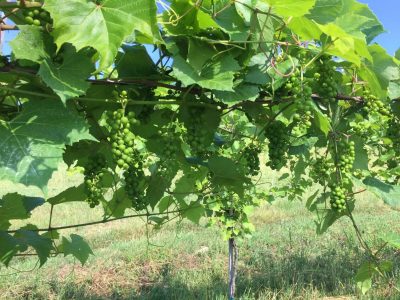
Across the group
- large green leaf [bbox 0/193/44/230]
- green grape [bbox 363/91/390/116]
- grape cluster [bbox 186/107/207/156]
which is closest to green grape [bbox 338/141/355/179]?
green grape [bbox 363/91/390/116]

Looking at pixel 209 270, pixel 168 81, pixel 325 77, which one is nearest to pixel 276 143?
pixel 325 77

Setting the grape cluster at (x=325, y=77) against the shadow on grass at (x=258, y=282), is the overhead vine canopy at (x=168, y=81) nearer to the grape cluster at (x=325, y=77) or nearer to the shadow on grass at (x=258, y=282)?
the grape cluster at (x=325, y=77)

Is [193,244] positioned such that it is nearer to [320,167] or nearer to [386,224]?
[386,224]

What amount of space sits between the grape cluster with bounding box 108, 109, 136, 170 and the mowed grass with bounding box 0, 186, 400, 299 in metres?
2.69

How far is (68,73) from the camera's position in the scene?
3.85ft

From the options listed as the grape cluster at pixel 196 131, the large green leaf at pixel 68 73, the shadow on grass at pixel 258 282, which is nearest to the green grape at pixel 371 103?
the grape cluster at pixel 196 131

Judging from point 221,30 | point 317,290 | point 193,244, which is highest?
point 221,30

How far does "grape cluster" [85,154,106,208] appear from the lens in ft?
5.00

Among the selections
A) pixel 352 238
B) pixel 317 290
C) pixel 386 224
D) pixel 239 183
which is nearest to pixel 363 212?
pixel 386 224

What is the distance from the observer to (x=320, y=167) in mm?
2057

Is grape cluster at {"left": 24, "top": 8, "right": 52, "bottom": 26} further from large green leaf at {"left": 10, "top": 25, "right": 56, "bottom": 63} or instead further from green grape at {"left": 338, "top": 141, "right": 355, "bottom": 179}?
green grape at {"left": 338, "top": 141, "right": 355, "bottom": 179}

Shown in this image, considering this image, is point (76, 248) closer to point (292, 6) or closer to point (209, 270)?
point (292, 6)

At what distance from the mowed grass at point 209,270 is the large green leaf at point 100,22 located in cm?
295

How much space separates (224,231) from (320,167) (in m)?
3.00
